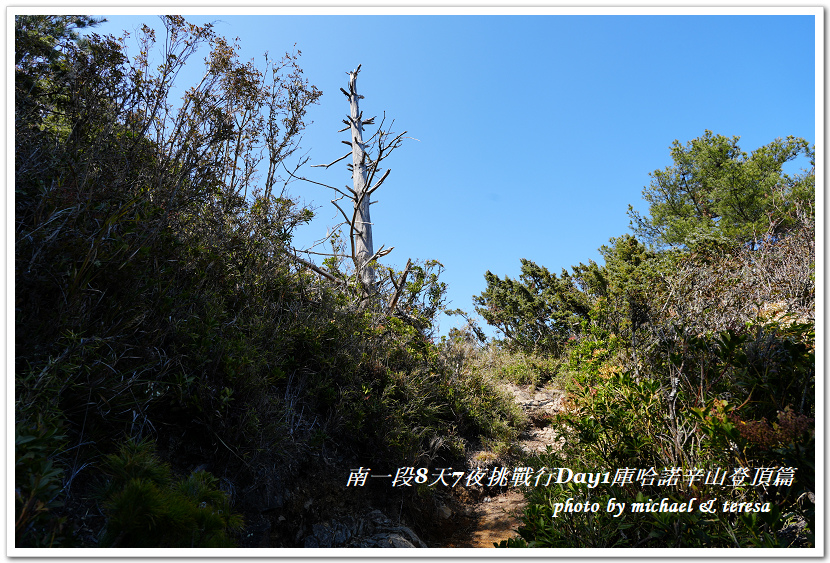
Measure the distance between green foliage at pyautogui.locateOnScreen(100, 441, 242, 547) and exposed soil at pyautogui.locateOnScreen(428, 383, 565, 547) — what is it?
2.73 meters

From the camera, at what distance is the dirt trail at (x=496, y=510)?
426 cm

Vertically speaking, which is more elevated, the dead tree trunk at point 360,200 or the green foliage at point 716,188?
the green foliage at point 716,188

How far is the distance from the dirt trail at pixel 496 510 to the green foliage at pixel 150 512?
9.13 feet

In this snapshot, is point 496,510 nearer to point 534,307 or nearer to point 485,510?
point 485,510

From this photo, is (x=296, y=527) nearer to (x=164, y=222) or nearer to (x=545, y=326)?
(x=164, y=222)

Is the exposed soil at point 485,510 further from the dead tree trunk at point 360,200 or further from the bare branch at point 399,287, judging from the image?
the dead tree trunk at point 360,200

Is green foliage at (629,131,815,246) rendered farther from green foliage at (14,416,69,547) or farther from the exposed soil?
green foliage at (14,416,69,547)

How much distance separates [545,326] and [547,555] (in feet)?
33.8

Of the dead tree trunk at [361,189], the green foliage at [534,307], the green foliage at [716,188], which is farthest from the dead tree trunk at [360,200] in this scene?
the green foliage at [716,188]

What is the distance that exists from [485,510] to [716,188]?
1604 cm

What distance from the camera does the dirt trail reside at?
168 inches

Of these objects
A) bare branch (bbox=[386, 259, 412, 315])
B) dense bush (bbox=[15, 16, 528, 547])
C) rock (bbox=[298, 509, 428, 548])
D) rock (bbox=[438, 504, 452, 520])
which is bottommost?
rock (bbox=[298, 509, 428, 548])

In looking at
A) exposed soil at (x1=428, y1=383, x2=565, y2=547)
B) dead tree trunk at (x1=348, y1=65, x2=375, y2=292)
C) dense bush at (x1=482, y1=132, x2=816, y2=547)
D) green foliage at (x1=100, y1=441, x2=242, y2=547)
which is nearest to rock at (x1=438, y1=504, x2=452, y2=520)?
exposed soil at (x1=428, y1=383, x2=565, y2=547)
